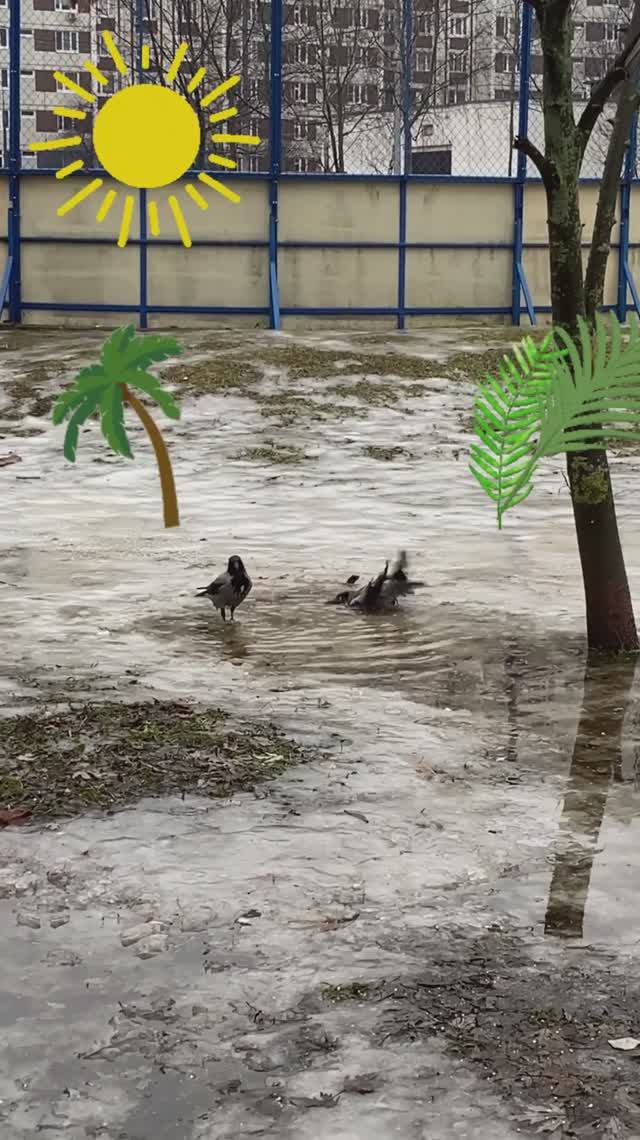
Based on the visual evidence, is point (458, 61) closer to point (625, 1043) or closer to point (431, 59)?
point (431, 59)

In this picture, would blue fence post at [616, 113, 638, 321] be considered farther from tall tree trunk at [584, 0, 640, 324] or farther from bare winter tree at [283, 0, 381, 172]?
tall tree trunk at [584, 0, 640, 324]

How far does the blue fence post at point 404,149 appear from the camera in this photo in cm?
2089

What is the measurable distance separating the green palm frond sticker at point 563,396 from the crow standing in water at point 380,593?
1.29 m

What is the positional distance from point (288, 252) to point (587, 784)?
52.9 ft

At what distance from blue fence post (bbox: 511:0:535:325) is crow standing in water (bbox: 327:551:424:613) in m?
13.7

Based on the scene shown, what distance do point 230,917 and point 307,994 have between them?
0.51m

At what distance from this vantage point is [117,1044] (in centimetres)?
340

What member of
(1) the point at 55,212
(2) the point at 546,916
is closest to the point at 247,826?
(2) the point at 546,916

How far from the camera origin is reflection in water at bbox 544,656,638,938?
13.9ft

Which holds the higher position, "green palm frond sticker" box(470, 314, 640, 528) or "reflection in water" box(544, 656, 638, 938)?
"green palm frond sticker" box(470, 314, 640, 528)

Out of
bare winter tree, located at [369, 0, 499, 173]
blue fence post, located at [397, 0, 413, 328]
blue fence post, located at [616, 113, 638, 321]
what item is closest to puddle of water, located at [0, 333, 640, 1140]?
blue fence post, located at [397, 0, 413, 328]

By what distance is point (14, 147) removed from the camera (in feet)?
65.6

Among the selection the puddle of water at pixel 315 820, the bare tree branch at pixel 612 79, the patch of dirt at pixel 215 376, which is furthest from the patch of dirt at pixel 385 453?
the bare tree branch at pixel 612 79

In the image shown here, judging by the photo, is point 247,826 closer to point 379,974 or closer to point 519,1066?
point 379,974
